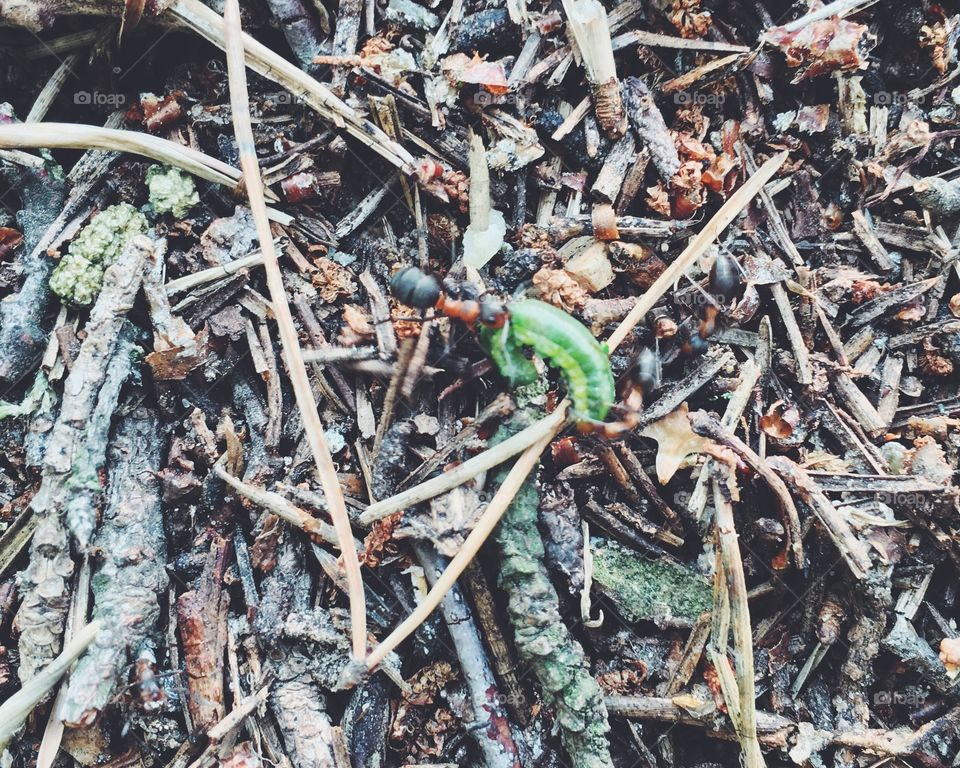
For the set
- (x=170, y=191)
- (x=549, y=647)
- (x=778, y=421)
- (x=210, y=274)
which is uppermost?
(x=170, y=191)

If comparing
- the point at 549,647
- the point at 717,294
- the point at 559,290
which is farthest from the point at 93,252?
the point at 717,294

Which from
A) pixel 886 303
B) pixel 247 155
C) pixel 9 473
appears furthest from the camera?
pixel 886 303

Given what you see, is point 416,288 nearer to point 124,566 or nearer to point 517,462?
point 517,462

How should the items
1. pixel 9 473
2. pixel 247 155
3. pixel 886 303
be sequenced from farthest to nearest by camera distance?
1. pixel 886 303
2. pixel 9 473
3. pixel 247 155

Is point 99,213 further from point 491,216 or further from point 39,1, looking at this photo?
point 491,216

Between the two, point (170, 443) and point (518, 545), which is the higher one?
point (170, 443)

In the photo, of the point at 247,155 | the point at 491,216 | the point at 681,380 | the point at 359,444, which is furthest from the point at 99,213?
the point at 681,380

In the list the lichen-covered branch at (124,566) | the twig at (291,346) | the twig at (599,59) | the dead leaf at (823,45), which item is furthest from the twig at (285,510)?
the dead leaf at (823,45)
